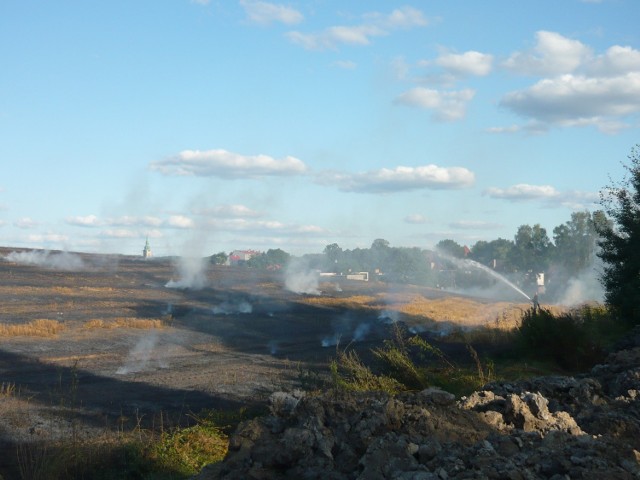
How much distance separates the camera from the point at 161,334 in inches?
1305

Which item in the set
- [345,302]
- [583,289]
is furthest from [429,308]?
[583,289]

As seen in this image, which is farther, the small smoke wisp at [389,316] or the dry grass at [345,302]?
the dry grass at [345,302]

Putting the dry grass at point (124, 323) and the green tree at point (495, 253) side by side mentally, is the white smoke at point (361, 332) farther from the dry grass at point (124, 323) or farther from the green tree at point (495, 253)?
the green tree at point (495, 253)

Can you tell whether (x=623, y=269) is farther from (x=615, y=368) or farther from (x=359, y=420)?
(x=359, y=420)

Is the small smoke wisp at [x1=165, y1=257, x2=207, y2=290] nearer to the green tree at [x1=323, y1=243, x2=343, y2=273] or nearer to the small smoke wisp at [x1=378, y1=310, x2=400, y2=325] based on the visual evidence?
the small smoke wisp at [x1=378, y1=310, x2=400, y2=325]

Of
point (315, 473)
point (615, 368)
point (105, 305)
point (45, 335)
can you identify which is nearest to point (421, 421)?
point (315, 473)

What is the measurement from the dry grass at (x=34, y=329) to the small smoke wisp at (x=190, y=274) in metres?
23.6

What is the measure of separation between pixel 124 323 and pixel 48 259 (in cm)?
3936

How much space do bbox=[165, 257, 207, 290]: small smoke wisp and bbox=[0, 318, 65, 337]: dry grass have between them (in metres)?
23.6

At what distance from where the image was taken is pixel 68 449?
33.4ft

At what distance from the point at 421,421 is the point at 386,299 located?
52.6 meters

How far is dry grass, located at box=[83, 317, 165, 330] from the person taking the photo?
34.1 metres

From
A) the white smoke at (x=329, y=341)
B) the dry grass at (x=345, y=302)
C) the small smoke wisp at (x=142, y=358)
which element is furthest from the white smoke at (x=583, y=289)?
the small smoke wisp at (x=142, y=358)

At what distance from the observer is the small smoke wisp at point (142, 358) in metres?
23.0
